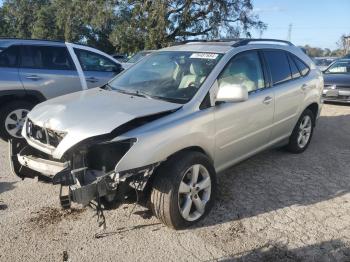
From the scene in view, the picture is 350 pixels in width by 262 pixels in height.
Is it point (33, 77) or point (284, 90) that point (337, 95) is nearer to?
point (284, 90)

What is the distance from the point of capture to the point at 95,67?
7191 millimetres

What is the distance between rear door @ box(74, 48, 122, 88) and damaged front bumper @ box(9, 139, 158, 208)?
3606 mm

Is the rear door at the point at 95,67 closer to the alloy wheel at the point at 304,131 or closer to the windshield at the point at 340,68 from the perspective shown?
the alloy wheel at the point at 304,131

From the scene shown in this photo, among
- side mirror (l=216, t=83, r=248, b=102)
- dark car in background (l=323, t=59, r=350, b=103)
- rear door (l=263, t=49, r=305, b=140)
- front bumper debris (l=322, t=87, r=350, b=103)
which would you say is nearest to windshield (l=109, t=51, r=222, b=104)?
side mirror (l=216, t=83, r=248, b=102)

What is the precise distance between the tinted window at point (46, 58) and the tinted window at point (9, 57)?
0.11 meters

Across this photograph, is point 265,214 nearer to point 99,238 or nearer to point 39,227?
point 99,238

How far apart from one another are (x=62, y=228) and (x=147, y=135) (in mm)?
1317

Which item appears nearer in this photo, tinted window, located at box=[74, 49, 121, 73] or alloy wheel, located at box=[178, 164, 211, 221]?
alloy wheel, located at box=[178, 164, 211, 221]

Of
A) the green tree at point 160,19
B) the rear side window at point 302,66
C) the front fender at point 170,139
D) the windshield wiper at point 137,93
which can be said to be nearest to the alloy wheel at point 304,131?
the rear side window at point 302,66

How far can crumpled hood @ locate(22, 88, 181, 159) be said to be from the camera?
10.7 feet

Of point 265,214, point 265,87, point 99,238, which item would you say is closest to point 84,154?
point 99,238

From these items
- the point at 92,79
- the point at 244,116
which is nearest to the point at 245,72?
the point at 244,116

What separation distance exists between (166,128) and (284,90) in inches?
92.7

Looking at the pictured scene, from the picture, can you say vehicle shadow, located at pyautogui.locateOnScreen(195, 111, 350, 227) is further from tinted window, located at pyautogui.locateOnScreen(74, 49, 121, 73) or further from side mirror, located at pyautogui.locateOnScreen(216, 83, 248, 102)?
tinted window, located at pyautogui.locateOnScreen(74, 49, 121, 73)
